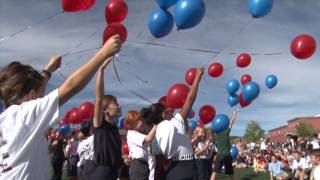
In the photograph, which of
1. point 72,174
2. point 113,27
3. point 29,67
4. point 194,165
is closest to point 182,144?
point 194,165

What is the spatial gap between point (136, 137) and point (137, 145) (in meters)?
0.29

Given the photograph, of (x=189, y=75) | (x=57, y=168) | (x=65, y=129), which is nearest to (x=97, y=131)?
(x=189, y=75)

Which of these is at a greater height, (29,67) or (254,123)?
(254,123)

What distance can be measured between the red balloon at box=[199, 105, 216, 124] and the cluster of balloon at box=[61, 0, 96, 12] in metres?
3.78

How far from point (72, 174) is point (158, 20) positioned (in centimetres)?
840

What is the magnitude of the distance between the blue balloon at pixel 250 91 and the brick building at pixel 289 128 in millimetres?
73792

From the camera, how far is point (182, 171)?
4.77 m

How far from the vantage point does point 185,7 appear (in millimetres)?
6086

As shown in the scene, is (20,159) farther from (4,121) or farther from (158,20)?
(158,20)

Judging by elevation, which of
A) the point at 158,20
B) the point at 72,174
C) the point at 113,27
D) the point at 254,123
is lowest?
→ the point at 72,174

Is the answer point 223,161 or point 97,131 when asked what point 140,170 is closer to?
point 97,131

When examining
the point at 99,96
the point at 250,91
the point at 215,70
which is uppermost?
the point at 215,70

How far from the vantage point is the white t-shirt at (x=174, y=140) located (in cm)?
489

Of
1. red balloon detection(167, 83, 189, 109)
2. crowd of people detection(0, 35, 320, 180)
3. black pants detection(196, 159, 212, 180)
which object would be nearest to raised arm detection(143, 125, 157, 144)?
crowd of people detection(0, 35, 320, 180)
